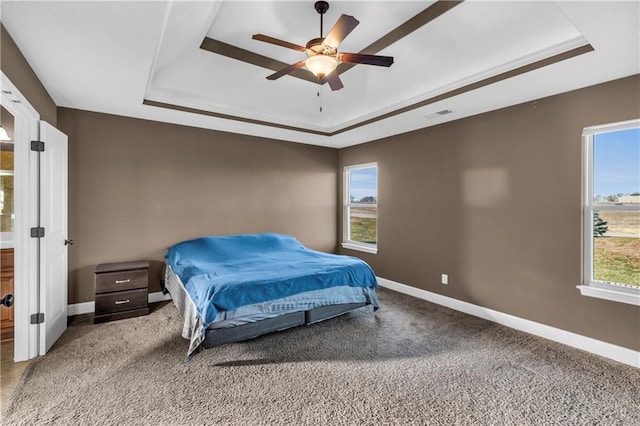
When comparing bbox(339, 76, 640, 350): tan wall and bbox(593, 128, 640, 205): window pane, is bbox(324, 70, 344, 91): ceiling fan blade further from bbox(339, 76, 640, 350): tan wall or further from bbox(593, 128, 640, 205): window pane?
bbox(593, 128, 640, 205): window pane

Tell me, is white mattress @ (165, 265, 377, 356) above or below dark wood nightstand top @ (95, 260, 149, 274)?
below

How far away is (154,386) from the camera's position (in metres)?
2.20

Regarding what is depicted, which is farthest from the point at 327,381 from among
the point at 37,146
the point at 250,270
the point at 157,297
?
the point at 37,146

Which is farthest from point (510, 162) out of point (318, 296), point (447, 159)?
point (318, 296)

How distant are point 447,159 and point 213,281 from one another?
3.09 m

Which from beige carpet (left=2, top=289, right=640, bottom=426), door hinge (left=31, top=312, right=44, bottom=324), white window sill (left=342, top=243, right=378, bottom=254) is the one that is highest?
white window sill (left=342, top=243, right=378, bottom=254)

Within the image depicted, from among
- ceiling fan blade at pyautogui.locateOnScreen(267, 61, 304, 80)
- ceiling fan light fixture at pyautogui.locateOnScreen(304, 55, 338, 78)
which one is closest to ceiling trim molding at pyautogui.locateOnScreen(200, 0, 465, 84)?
ceiling fan blade at pyautogui.locateOnScreen(267, 61, 304, 80)

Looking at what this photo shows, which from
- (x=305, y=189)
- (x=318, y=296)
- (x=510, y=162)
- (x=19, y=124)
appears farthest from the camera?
(x=305, y=189)

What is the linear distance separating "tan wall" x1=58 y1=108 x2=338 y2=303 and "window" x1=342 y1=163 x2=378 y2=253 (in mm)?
592

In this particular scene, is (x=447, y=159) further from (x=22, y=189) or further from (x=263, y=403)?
(x=22, y=189)

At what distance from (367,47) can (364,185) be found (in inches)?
115

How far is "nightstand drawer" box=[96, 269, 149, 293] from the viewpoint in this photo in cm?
337

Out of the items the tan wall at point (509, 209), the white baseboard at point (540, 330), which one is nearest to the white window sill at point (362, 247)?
the tan wall at point (509, 209)

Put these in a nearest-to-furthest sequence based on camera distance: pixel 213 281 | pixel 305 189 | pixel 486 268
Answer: pixel 213 281, pixel 486 268, pixel 305 189
